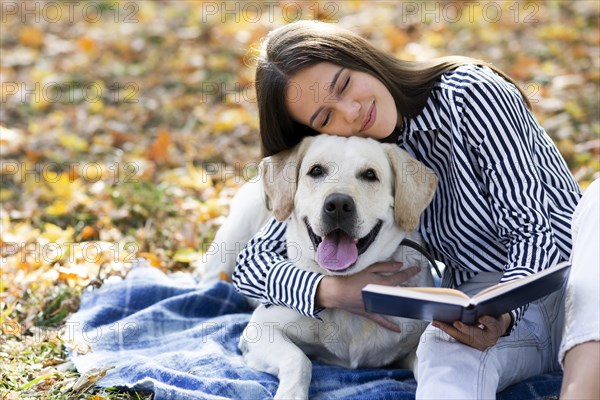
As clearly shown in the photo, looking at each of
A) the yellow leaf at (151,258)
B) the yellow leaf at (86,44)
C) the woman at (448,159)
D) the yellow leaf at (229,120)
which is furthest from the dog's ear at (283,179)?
the yellow leaf at (86,44)

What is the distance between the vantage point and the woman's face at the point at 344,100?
2859 mm

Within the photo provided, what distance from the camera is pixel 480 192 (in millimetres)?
2854

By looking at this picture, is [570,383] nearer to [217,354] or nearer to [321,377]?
[321,377]

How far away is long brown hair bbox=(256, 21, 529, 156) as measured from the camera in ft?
9.52

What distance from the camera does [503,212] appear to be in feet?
8.89

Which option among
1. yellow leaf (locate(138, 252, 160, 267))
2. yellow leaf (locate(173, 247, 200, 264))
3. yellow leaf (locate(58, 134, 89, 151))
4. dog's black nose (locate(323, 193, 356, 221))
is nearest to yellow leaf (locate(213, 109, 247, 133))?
yellow leaf (locate(58, 134, 89, 151))

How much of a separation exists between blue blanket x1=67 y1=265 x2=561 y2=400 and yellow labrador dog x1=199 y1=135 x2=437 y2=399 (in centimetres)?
9

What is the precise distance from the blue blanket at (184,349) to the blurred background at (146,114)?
19 centimetres

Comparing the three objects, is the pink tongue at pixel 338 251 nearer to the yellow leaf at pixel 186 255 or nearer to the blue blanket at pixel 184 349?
the blue blanket at pixel 184 349

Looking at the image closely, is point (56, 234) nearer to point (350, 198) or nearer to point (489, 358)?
point (350, 198)

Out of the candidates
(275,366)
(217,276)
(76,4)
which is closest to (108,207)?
(217,276)

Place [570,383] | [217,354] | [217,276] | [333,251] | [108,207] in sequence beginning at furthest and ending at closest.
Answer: [108,207] < [217,276] < [217,354] < [333,251] < [570,383]

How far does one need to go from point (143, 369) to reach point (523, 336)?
1.39m

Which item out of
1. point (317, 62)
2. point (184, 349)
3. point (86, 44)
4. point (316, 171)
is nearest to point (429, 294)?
point (316, 171)
